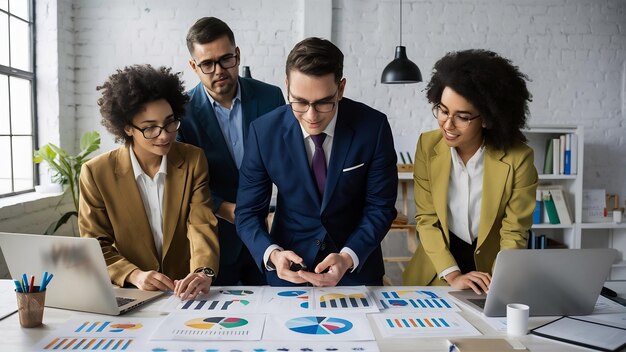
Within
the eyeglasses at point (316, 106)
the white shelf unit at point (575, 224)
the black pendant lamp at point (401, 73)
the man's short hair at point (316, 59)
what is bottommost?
the white shelf unit at point (575, 224)

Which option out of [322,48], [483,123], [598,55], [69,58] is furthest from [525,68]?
[69,58]

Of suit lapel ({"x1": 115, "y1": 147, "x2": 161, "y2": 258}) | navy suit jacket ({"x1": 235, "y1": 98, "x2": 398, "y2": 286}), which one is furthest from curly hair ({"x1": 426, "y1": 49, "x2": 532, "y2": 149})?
suit lapel ({"x1": 115, "y1": 147, "x2": 161, "y2": 258})

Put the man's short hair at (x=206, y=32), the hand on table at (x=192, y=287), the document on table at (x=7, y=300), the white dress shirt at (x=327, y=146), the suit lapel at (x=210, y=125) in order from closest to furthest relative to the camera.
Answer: the document on table at (x=7, y=300) → the hand on table at (x=192, y=287) → the white dress shirt at (x=327, y=146) → the man's short hair at (x=206, y=32) → the suit lapel at (x=210, y=125)

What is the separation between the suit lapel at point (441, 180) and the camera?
2.08 meters

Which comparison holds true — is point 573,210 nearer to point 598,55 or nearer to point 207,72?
point 598,55

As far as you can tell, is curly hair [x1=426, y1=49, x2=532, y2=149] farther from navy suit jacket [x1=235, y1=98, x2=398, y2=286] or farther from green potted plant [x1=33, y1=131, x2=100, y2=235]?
green potted plant [x1=33, y1=131, x2=100, y2=235]

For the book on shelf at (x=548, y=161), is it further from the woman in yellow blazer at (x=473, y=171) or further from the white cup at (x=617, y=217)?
the woman in yellow blazer at (x=473, y=171)

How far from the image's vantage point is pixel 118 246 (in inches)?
82.4

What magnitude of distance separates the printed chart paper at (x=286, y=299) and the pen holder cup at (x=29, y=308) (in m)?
0.64

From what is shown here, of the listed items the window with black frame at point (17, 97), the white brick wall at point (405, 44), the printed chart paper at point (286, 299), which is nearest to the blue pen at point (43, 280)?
the printed chart paper at point (286, 299)

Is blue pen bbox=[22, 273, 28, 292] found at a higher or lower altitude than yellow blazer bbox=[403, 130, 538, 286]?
lower

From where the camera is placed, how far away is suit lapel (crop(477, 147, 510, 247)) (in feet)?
6.68

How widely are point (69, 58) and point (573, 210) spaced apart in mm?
4635

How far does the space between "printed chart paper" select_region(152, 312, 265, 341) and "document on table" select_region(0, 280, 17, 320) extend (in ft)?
1.70
